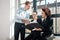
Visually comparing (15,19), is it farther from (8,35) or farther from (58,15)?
(58,15)

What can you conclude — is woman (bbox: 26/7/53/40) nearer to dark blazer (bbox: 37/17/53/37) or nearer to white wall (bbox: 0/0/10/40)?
dark blazer (bbox: 37/17/53/37)

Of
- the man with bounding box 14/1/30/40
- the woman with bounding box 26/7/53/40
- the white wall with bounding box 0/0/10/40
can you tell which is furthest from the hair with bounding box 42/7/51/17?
the white wall with bounding box 0/0/10/40

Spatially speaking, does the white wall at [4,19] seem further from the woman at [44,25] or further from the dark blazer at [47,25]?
the dark blazer at [47,25]

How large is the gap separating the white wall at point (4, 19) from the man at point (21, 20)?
26 centimetres

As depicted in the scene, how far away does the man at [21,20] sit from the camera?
3.30m

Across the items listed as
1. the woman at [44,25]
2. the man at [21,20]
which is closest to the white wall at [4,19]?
the man at [21,20]

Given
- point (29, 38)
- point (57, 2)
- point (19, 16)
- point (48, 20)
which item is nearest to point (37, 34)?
point (29, 38)

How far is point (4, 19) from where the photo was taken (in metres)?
3.50

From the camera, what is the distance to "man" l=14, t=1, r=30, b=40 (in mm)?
3301

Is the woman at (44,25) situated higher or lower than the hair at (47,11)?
lower

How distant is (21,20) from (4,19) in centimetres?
51

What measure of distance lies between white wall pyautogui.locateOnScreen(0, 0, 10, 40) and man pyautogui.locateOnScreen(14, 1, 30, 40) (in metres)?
0.26

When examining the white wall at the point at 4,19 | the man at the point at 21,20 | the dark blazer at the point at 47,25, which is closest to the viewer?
the dark blazer at the point at 47,25

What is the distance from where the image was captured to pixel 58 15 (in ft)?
9.98
